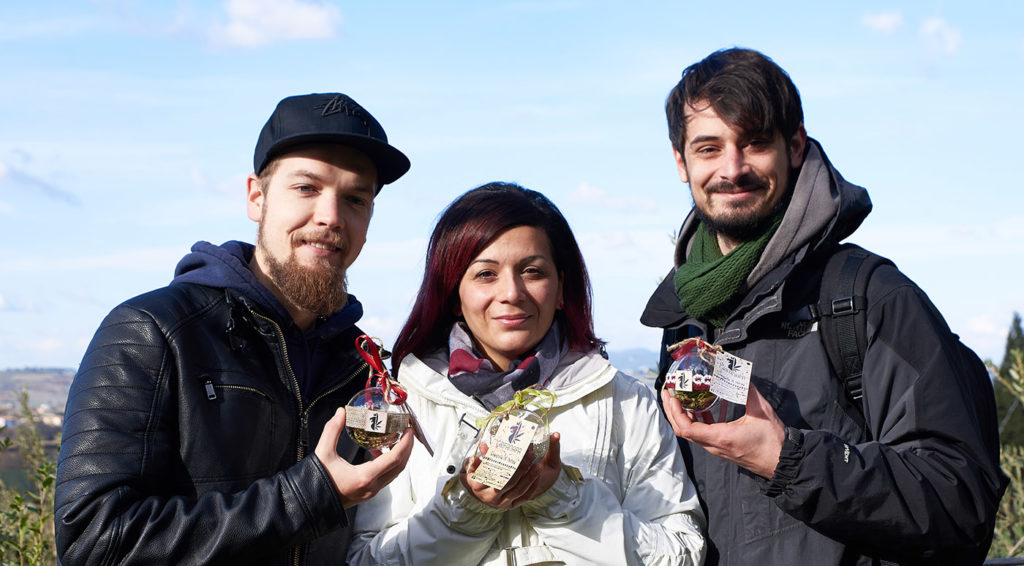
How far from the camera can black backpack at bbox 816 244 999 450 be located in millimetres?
3379

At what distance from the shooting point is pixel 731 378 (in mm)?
3260

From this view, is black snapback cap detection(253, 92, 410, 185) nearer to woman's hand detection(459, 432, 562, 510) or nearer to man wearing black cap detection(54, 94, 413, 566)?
man wearing black cap detection(54, 94, 413, 566)

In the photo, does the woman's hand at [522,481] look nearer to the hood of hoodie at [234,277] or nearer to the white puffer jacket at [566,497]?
the white puffer jacket at [566,497]

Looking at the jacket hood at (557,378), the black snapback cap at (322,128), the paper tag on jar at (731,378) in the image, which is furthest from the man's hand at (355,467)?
the black snapback cap at (322,128)

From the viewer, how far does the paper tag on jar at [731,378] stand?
3238mm

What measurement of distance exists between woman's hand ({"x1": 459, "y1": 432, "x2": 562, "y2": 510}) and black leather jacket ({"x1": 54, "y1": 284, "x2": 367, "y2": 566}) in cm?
48

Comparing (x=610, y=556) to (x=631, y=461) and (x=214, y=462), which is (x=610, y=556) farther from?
(x=214, y=462)

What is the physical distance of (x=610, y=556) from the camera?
3.56m

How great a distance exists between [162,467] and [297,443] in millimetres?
508

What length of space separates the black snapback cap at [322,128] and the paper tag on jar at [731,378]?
165cm

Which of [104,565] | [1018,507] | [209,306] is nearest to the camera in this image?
[104,565]

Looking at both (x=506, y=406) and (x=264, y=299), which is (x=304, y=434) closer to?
(x=264, y=299)

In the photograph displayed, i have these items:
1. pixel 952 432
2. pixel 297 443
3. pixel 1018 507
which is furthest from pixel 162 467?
pixel 1018 507

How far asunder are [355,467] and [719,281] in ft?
5.21
